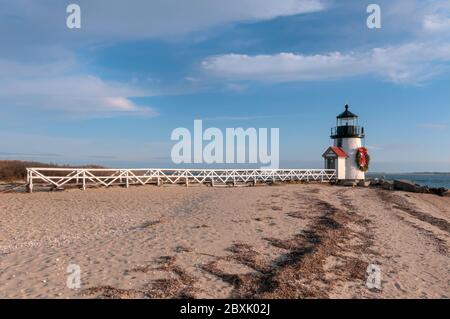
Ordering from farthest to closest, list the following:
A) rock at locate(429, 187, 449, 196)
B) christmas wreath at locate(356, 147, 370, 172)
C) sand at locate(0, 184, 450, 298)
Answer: christmas wreath at locate(356, 147, 370, 172), rock at locate(429, 187, 449, 196), sand at locate(0, 184, 450, 298)

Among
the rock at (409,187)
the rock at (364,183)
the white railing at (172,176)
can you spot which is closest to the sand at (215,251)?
the white railing at (172,176)

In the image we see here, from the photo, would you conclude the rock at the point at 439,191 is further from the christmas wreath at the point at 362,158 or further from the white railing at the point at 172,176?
the white railing at the point at 172,176

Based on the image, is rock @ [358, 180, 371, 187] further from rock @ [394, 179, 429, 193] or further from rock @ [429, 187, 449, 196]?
→ rock @ [429, 187, 449, 196]

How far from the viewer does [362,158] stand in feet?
115

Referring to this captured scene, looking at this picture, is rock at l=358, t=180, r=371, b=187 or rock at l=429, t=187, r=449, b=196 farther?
rock at l=358, t=180, r=371, b=187

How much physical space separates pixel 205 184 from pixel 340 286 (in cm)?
2240

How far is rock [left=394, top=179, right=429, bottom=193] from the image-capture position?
28547 mm

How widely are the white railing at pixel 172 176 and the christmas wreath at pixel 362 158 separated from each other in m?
2.72

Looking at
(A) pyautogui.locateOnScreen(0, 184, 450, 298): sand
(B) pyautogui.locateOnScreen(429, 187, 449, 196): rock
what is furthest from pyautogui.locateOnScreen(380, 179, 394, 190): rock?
(A) pyautogui.locateOnScreen(0, 184, 450, 298): sand

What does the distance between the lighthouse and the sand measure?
19.0 metres
